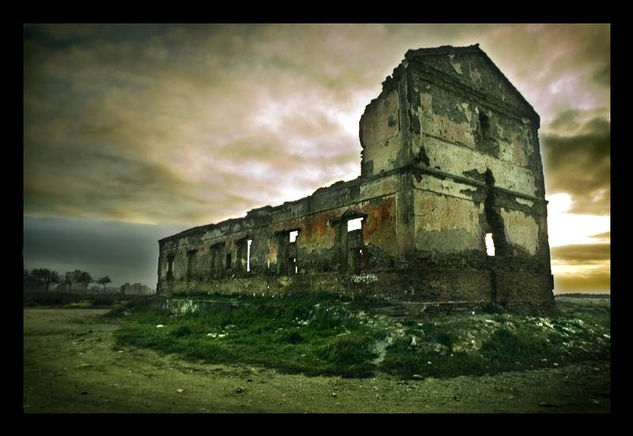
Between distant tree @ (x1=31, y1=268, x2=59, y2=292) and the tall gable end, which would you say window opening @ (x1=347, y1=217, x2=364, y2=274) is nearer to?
the tall gable end

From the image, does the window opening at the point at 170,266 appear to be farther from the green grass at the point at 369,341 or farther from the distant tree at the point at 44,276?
the distant tree at the point at 44,276

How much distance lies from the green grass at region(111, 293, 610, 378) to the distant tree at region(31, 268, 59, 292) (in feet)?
120

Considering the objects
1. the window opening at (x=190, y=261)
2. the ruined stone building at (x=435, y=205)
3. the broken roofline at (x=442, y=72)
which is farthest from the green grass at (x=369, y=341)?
the window opening at (x=190, y=261)

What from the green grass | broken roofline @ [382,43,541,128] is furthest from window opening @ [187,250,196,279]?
broken roofline @ [382,43,541,128]

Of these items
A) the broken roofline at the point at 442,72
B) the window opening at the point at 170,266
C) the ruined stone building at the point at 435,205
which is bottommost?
the window opening at the point at 170,266

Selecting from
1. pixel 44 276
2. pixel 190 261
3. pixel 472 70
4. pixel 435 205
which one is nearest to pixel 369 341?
pixel 435 205

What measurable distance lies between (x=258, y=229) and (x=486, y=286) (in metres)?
8.48

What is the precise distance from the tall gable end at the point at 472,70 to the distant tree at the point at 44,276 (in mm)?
42753

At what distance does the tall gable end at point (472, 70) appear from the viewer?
1086 centimetres

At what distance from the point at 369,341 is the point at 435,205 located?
426cm

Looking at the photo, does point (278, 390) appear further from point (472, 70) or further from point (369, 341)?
point (472, 70)

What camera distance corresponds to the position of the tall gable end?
10.9 metres

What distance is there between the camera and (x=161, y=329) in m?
11.5
